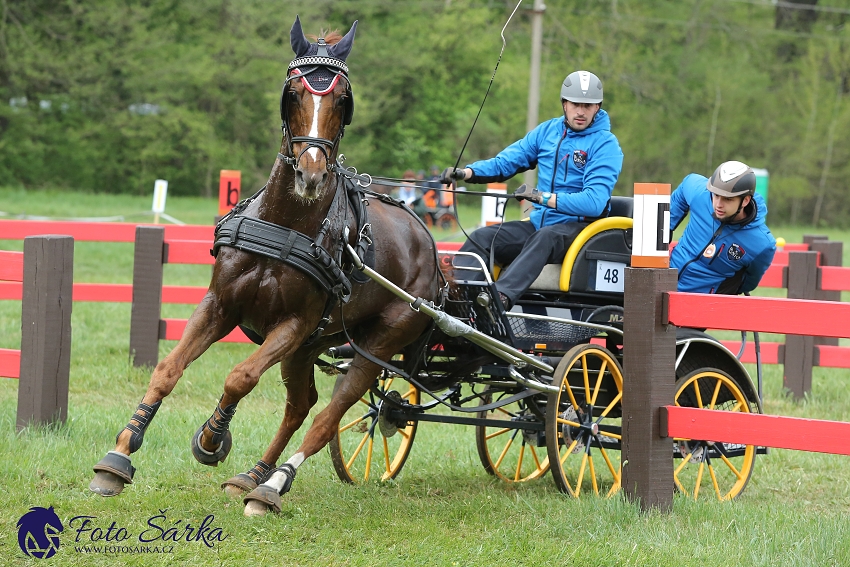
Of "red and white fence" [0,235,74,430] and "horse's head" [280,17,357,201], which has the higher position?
"horse's head" [280,17,357,201]

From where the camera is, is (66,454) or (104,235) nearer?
(66,454)

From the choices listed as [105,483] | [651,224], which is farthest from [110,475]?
[651,224]

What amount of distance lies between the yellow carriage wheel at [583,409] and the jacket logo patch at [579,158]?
3.75 ft

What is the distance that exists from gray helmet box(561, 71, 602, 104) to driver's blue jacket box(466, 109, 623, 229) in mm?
188

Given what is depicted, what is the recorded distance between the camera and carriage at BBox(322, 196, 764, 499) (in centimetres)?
573

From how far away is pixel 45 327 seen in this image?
632 cm

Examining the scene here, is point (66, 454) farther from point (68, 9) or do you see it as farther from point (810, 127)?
point (810, 127)

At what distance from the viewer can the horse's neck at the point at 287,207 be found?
4668 mm

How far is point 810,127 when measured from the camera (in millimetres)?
39469

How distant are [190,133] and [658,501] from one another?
110 feet

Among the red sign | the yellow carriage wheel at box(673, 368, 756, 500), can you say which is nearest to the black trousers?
the yellow carriage wheel at box(673, 368, 756, 500)

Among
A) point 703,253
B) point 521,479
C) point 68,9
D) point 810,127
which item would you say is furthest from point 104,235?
point 810,127

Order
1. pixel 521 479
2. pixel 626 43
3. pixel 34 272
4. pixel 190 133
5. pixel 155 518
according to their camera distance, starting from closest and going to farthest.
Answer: pixel 155 518
pixel 34 272
pixel 521 479
pixel 190 133
pixel 626 43

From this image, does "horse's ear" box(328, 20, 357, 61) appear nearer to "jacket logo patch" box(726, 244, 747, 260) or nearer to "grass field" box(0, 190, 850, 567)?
"grass field" box(0, 190, 850, 567)
